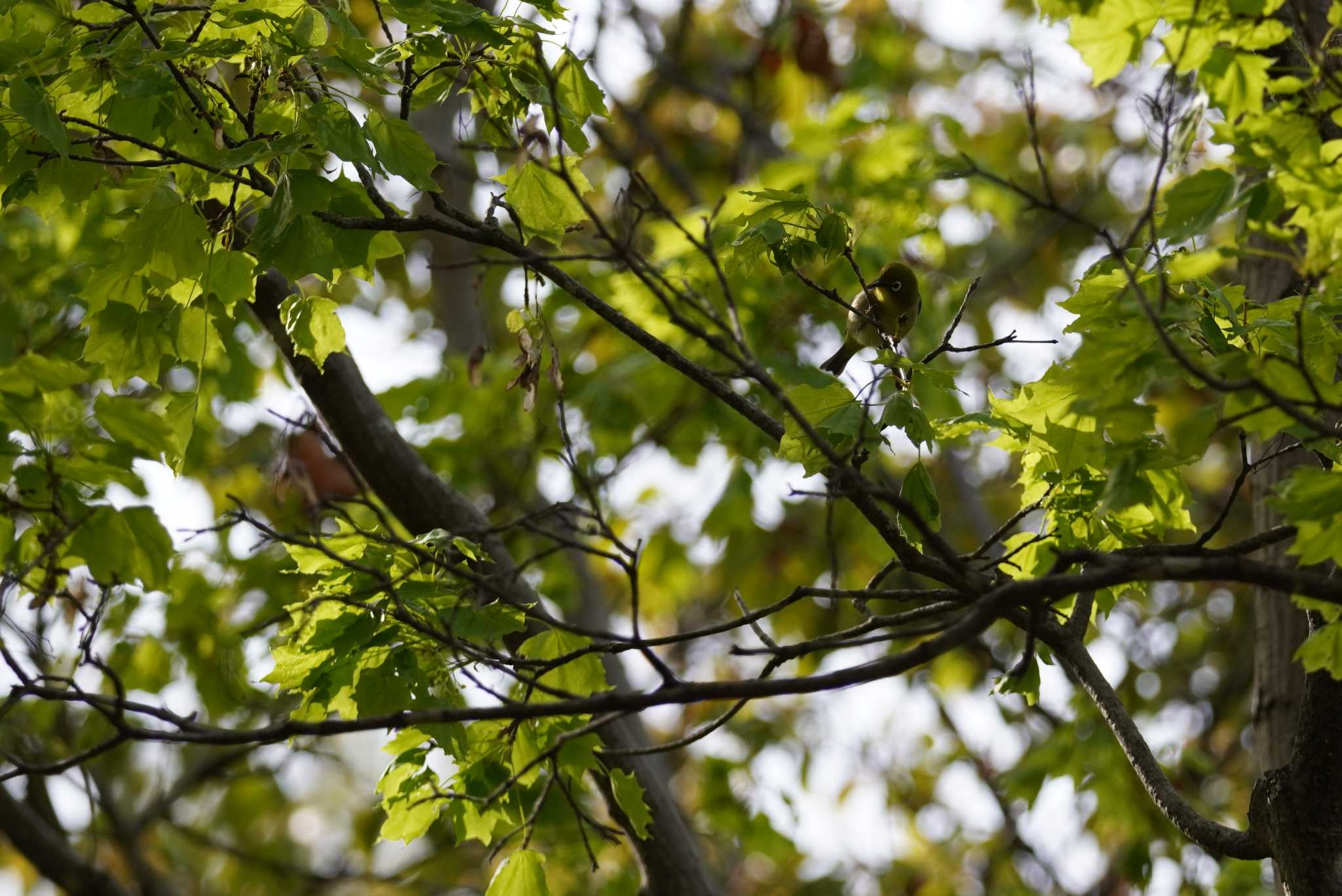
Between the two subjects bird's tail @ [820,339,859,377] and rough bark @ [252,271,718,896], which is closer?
rough bark @ [252,271,718,896]

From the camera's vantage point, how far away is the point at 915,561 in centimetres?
222

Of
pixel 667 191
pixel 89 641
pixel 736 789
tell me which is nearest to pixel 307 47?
pixel 89 641

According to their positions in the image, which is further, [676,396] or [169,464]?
[676,396]

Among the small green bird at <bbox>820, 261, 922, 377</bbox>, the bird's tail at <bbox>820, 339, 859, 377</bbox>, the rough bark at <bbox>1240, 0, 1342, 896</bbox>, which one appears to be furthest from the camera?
the bird's tail at <bbox>820, 339, 859, 377</bbox>

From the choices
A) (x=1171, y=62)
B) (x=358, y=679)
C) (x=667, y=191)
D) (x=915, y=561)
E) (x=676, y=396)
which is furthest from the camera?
(x=667, y=191)

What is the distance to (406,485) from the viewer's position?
3.47 meters

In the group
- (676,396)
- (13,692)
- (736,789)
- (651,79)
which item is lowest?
(13,692)

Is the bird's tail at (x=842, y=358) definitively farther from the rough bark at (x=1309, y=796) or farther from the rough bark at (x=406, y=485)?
the rough bark at (x=1309, y=796)

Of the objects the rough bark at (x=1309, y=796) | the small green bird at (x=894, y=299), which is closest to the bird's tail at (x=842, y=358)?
the small green bird at (x=894, y=299)

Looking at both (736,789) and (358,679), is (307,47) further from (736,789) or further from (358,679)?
(736,789)

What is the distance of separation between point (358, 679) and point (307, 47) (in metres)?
1.28

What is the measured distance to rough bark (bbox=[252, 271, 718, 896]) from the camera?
339 centimetres

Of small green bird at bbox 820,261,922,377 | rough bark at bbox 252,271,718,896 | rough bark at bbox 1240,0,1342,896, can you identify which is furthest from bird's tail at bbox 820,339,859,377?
rough bark at bbox 1240,0,1342,896

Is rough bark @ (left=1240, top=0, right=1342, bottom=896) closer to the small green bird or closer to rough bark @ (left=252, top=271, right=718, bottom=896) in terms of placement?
the small green bird
